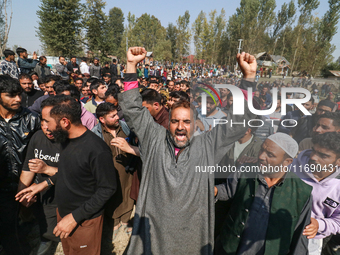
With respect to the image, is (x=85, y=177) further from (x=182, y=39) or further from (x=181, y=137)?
(x=182, y=39)

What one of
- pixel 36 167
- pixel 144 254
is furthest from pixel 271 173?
pixel 36 167

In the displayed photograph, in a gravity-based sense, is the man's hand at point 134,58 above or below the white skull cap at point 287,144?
above

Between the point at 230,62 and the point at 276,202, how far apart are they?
159ft

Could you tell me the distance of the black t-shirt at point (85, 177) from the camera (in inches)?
72.1

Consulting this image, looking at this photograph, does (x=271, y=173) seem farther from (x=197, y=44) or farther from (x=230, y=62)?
(x=230, y=62)

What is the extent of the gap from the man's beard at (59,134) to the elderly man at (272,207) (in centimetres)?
176

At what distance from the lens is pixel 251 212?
168 centimetres

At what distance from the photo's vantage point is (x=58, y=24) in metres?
23.8

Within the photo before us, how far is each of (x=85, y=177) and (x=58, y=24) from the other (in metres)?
28.8

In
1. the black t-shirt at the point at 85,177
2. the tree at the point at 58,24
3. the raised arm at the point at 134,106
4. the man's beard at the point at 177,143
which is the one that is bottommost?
the black t-shirt at the point at 85,177

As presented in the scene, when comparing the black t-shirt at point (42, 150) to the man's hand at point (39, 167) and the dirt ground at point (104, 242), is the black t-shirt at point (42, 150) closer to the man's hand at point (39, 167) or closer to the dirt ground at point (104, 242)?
the man's hand at point (39, 167)

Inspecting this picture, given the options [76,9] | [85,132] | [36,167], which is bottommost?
[36,167]

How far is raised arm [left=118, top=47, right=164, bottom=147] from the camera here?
163 cm

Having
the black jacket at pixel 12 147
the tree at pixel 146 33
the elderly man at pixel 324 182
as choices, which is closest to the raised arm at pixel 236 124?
the elderly man at pixel 324 182
